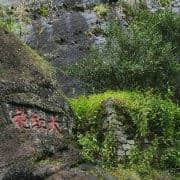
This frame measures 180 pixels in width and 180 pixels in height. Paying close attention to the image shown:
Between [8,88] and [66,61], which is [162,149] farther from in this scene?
[66,61]

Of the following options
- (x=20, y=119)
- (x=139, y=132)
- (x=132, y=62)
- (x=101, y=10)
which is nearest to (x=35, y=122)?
(x=20, y=119)

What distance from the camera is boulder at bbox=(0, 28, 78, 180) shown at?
742cm

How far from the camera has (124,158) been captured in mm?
8617

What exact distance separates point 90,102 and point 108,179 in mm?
1913

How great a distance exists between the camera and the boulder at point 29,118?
24.3ft

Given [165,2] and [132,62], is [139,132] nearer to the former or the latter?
[132,62]

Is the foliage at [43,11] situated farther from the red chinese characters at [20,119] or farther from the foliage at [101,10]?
the red chinese characters at [20,119]

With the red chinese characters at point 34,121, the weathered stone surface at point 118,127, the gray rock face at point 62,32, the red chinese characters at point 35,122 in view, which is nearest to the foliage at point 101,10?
the gray rock face at point 62,32

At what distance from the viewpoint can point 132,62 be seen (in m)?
10.6

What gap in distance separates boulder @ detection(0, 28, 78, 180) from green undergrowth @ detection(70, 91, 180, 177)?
1.91 feet

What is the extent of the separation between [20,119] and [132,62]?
3528 mm

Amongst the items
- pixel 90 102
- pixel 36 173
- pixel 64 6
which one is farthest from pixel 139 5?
pixel 36 173

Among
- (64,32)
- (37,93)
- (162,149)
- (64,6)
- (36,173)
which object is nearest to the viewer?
(36,173)

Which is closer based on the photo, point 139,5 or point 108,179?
point 108,179
